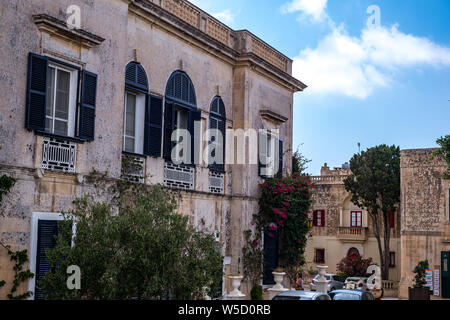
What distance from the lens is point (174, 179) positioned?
1611 centimetres

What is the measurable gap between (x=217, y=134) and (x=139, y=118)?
12.1ft

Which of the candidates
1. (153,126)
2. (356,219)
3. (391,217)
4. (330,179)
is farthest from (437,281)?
(153,126)

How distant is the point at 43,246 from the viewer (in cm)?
1152

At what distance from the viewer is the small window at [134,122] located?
14.8 meters

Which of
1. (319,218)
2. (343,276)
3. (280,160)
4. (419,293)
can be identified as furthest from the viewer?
(319,218)

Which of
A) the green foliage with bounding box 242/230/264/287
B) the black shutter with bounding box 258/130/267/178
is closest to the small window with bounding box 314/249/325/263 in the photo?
the black shutter with bounding box 258/130/267/178

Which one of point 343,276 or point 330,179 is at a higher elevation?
point 330,179

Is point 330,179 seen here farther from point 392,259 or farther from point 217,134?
point 217,134

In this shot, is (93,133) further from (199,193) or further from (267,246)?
(267,246)

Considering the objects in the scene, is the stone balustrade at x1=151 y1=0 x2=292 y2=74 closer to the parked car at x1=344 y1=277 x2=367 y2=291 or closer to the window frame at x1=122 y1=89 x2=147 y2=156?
→ the window frame at x1=122 y1=89 x2=147 y2=156

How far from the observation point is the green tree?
39875mm

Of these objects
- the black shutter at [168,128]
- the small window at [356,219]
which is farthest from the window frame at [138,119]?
the small window at [356,219]

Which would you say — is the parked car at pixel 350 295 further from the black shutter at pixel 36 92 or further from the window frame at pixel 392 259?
the window frame at pixel 392 259
